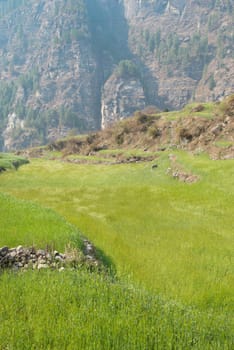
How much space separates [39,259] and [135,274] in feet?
14.1

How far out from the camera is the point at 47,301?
9.53m

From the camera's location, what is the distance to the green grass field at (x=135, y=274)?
7996 mm

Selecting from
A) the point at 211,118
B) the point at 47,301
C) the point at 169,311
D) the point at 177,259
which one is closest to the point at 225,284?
the point at 177,259

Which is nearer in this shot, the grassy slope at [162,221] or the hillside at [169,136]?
the grassy slope at [162,221]

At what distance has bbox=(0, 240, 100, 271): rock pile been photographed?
1314 centimetres

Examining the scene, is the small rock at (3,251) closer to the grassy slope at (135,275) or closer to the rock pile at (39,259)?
the rock pile at (39,259)

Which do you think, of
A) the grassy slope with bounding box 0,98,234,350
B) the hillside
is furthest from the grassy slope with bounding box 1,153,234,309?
the hillside

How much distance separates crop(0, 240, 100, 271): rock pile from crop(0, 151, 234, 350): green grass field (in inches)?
47.1

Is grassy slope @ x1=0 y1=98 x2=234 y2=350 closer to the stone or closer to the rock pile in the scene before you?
the rock pile

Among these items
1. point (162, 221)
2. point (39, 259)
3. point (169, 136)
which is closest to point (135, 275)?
point (39, 259)

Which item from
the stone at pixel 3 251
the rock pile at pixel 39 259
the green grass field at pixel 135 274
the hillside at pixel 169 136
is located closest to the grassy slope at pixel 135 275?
the green grass field at pixel 135 274

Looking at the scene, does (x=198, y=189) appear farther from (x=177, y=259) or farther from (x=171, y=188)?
(x=177, y=259)

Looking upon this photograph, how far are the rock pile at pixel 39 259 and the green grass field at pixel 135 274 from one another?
3.93ft

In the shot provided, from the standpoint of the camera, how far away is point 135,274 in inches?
591
